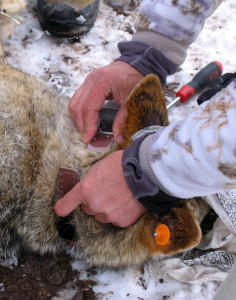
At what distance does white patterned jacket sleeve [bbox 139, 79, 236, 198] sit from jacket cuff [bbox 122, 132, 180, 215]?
0.11 ft

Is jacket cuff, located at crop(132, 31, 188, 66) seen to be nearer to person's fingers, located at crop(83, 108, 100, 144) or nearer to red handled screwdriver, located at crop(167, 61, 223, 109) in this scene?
person's fingers, located at crop(83, 108, 100, 144)

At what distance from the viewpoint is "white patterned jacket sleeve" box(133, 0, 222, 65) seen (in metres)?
2.34

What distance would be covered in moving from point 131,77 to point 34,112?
2.59ft

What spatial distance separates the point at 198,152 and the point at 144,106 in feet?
2.01

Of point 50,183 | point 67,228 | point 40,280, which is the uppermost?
point 50,183

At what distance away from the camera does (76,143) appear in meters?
2.22

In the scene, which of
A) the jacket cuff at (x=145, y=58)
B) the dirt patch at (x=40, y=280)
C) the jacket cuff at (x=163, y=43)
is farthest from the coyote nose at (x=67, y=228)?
the jacket cuff at (x=163, y=43)

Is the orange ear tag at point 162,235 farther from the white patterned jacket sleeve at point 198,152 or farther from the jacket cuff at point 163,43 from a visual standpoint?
the jacket cuff at point 163,43

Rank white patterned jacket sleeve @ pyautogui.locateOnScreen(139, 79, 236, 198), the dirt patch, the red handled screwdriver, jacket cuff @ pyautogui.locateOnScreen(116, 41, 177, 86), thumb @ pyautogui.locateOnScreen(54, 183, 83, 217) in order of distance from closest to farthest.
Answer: white patterned jacket sleeve @ pyautogui.locateOnScreen(139, 79, 236, 198), thumb @ pyautogui.locateOnScreen(54, 183, 83, 217), the dirt patch, jacket cuff @ pyautogui.locateOnScreen(116, 41, 177, 86), the red handled screwdriver

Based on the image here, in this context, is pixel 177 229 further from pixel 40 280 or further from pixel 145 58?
pixel 145 58

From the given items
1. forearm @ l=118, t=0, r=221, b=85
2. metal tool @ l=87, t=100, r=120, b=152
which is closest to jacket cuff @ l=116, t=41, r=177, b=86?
forearm @ l=118, t=0, r=221, b=85

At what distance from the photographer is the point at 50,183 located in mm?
2115

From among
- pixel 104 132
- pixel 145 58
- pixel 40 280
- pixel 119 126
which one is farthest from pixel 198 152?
pixel 40 280

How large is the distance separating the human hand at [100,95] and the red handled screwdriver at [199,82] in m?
1.34
